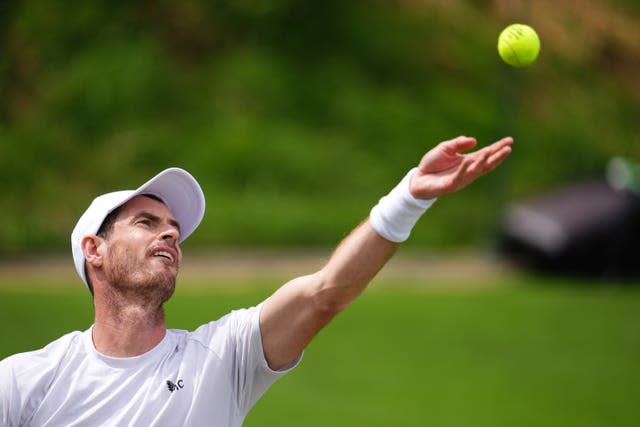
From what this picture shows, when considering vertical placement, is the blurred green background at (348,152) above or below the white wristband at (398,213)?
above

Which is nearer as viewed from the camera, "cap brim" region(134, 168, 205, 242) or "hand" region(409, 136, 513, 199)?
"hand" region(409, 136, 513, 199)

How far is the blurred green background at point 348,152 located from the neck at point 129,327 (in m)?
4.62

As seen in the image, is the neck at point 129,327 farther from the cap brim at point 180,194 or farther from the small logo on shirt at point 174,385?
the cap brim at point 180,194

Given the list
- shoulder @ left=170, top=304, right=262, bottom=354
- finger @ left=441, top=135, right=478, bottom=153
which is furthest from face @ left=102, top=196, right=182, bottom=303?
finger @ left=441, top=135, right=478, bottom=153

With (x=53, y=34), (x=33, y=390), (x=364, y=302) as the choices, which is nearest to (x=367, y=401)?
(x=364, y=302)

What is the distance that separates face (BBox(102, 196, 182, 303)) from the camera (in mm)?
3145

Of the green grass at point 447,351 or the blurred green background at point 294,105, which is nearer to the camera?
the green grass at point 447,351

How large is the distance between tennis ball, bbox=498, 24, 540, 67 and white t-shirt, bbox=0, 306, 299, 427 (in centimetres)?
144

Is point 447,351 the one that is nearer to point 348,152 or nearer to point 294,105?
point 348,152

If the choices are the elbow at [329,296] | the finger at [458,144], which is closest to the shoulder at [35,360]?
the elbow at [329,296]

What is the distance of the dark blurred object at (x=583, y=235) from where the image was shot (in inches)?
493

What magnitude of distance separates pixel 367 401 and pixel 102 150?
7870mm

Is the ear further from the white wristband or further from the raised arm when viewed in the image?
the white wristband

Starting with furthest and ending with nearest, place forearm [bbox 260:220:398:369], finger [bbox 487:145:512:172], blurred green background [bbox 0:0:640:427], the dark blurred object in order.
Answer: the dark blurred object → blurred green background [bbox 0:0:640:427] → forearm [bbox 260:220:398:369] → finger [bbox 487:145:512:172]
